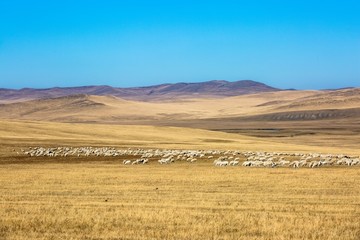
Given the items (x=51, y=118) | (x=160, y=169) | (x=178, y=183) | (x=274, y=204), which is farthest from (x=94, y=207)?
(x=51, y=118)

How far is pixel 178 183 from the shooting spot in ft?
75.5

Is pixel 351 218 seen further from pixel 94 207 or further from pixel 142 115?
pixel 142 115

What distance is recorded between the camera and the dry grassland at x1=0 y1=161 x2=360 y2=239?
12.8m

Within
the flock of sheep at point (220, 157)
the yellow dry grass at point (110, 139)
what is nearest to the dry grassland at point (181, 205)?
the flock of sheep at point (220, 157)

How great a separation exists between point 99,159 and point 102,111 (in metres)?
162

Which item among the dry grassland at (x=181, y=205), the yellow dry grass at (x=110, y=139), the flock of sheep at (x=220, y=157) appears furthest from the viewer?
the yellow dry grass at (x=110, y=139)

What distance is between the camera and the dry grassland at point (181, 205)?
12.8 metres

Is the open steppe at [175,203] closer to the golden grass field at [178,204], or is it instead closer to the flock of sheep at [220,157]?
the golden grass field at [178,204]

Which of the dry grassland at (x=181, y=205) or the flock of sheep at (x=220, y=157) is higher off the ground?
the dry grassland at (x=181, y=205)

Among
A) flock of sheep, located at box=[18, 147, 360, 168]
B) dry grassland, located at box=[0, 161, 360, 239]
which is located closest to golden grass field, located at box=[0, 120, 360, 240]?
dry grassland, located at box=[0, 161, 360, 239]

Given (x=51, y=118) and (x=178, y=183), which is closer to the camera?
(x=178, y=183)

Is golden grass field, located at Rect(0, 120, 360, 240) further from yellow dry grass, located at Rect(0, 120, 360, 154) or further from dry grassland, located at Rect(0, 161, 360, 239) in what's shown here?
yellow dry grass, located at Rect(0, 120, 360, 154)

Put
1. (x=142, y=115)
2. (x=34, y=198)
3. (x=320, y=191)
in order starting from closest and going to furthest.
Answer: (x=34, y=198) < (x=320, y=191) < (x=142, y=115)

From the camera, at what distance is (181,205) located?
16750mm
